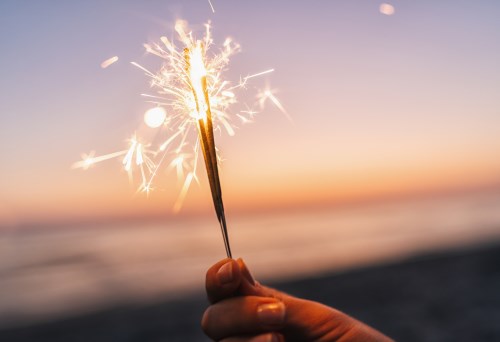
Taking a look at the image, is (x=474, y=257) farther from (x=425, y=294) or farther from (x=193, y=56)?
(x=193, y=56)

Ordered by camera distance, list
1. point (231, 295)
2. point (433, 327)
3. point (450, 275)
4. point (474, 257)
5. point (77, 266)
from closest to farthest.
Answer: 1. point (231, 295)
2. point (433, 327)
3. point (450, 275)
4. point (474, 257)
5. point (77, 266)

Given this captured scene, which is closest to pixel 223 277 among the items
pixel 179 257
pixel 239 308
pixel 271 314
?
pixel 239 308

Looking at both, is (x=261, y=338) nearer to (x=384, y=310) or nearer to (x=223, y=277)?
(x=223, y=277)

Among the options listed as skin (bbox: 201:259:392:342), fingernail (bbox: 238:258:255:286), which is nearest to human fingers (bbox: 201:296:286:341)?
skin (bbox: 201:259:392:342)

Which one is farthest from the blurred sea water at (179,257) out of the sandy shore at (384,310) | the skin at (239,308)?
the skin at (239,308)

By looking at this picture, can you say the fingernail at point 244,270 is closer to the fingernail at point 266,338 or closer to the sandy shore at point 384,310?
the fingernail at point 266,338

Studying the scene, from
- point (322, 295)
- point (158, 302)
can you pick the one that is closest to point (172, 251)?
point (158, 302)

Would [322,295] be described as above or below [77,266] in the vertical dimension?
below
